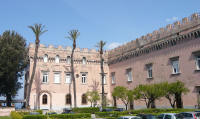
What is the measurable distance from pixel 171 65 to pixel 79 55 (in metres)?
16.8

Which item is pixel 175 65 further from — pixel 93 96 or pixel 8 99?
pixel 8 99

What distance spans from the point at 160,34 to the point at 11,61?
2231cm

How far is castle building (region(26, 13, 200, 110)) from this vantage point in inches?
999

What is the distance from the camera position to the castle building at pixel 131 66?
25.4m

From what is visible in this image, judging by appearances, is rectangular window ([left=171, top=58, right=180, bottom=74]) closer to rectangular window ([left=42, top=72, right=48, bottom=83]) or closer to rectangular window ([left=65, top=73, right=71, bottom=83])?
rectangular window ([left=65, top=73, right=71, bottom=83])

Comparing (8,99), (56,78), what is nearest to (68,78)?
(56,78)

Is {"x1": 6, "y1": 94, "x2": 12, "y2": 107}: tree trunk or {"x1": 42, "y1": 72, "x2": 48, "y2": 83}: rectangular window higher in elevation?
{"x1": 42, "y1": 72, "x2": 48, "y2": 83}: rectangular window

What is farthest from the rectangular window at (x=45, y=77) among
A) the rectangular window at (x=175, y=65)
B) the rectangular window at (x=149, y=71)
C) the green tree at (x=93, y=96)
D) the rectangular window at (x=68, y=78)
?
the rectangular window at (x=175, y=65)

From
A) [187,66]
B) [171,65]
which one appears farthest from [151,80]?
[187,66]

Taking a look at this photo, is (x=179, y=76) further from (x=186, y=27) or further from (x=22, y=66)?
(x=22, y=66)

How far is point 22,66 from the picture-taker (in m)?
35.6

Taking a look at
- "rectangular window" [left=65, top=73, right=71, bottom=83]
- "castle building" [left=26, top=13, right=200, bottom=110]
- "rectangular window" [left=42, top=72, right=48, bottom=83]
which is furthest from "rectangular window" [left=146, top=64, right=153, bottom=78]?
"rectangular window" [left=42, top=72, right=48, bottom=83]

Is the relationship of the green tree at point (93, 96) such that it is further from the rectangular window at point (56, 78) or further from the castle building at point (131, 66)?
the rectangular window at point (56, 78)

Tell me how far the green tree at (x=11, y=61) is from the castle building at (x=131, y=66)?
1812mm
